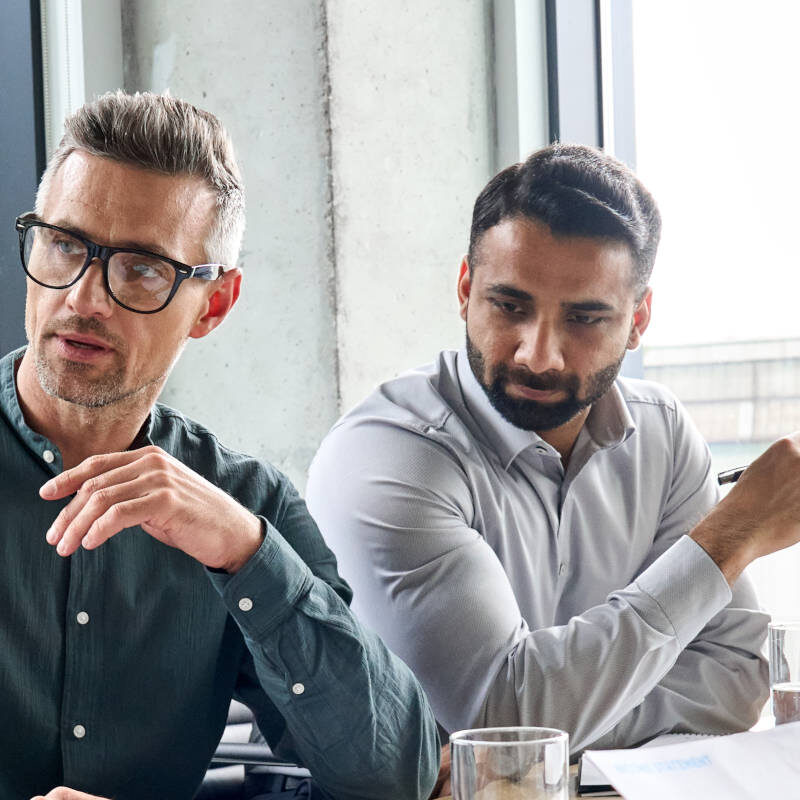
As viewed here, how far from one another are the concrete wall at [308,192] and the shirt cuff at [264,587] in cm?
113

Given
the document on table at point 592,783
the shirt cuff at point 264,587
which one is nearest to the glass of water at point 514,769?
the document on table at point 592,783

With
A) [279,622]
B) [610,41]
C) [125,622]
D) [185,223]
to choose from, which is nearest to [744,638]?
[279,622]

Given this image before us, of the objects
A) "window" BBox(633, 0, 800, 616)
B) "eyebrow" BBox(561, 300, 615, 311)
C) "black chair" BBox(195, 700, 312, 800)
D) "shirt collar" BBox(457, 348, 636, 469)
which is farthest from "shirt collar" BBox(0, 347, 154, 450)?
"window" BBox(633, 0, 800, 616)

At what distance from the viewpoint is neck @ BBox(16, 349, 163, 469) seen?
4.40 feet

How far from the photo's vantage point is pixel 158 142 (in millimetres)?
1367

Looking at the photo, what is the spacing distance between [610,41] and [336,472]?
4.79 ft

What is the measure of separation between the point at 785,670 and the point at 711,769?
0.79 ft

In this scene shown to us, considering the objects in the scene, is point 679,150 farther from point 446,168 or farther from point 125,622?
point 125,622

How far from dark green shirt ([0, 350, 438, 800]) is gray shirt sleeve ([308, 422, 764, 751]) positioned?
14cm

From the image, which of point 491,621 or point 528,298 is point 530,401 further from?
point 491,621

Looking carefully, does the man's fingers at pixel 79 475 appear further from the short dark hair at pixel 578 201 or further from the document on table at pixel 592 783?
the short dark hair at pixel 578 201

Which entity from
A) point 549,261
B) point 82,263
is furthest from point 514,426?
point 82,263

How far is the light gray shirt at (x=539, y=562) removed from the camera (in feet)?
4.68

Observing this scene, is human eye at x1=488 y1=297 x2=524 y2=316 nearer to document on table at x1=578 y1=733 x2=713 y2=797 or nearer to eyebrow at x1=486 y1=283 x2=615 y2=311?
eyebrow at x1=486 y1=283 x2=615 y2=311
